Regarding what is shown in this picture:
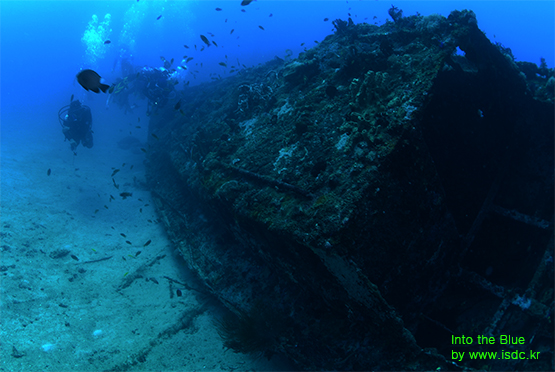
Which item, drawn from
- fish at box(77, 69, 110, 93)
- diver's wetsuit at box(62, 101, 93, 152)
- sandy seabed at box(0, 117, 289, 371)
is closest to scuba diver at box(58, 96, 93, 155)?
diver's wetsuit at box(62, 101, 93, 152)

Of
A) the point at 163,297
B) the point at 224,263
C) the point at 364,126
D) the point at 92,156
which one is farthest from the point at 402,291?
the point at 92,156

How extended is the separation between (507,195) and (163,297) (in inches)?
278

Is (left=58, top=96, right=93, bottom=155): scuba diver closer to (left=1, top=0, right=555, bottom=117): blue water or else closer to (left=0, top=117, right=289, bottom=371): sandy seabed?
(left=0, top=117, right=289, bottom=371): sandy seabed

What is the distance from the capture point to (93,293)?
5.84 metres

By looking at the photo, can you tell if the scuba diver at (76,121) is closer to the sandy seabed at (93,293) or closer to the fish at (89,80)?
the sandy seabed at (93,293)

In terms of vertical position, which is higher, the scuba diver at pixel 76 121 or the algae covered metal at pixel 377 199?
the scuba diver at pixel 76 121

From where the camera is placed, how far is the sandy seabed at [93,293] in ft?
14.3

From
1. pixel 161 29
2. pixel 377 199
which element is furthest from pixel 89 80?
pixel 161 29

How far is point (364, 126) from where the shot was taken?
11.7ft

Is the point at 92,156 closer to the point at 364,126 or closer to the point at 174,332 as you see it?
the point at 174,332

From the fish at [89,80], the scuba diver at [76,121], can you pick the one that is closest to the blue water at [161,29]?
the scuba diver at [76,121]

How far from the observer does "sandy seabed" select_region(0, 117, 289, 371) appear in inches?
172

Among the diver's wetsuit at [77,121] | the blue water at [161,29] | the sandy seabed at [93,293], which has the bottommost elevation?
the sandy seabed at [93,293]

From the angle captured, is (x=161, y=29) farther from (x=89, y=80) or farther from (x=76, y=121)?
(x=89, y=80)
